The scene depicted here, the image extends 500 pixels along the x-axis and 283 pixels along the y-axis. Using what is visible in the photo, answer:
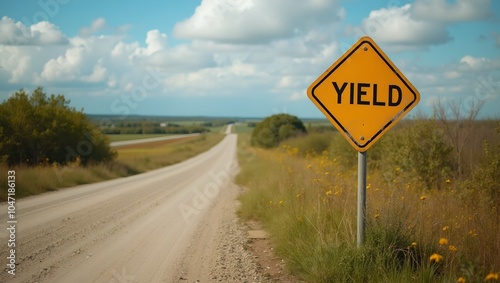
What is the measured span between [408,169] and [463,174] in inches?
57.1

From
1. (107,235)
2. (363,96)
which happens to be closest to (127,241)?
(107,235)

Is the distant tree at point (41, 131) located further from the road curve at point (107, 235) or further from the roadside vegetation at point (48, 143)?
the road curve at point (107, 235)

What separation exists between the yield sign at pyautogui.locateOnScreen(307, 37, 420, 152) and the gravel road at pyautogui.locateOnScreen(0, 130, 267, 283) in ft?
7.70

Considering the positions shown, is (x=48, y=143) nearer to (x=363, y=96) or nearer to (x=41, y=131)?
(x=41, y=131)

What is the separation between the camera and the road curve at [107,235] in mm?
5473

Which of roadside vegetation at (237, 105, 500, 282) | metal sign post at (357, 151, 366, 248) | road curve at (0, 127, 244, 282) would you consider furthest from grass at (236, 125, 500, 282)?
road curve at (0, 127, 244, 282)

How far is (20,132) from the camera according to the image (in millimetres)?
18953

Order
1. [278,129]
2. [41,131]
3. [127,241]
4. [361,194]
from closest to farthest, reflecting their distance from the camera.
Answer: [361,194], [127,241], [41,131], [278,129]

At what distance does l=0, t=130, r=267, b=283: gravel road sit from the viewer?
539cm

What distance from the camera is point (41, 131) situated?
19.9 metres

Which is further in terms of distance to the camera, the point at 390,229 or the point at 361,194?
the point at 390,229

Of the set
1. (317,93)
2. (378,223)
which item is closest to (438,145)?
(378,223)

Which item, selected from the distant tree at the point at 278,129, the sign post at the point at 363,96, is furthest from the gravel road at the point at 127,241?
the distant tree at the point at 278,129

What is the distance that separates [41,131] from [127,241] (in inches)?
603
